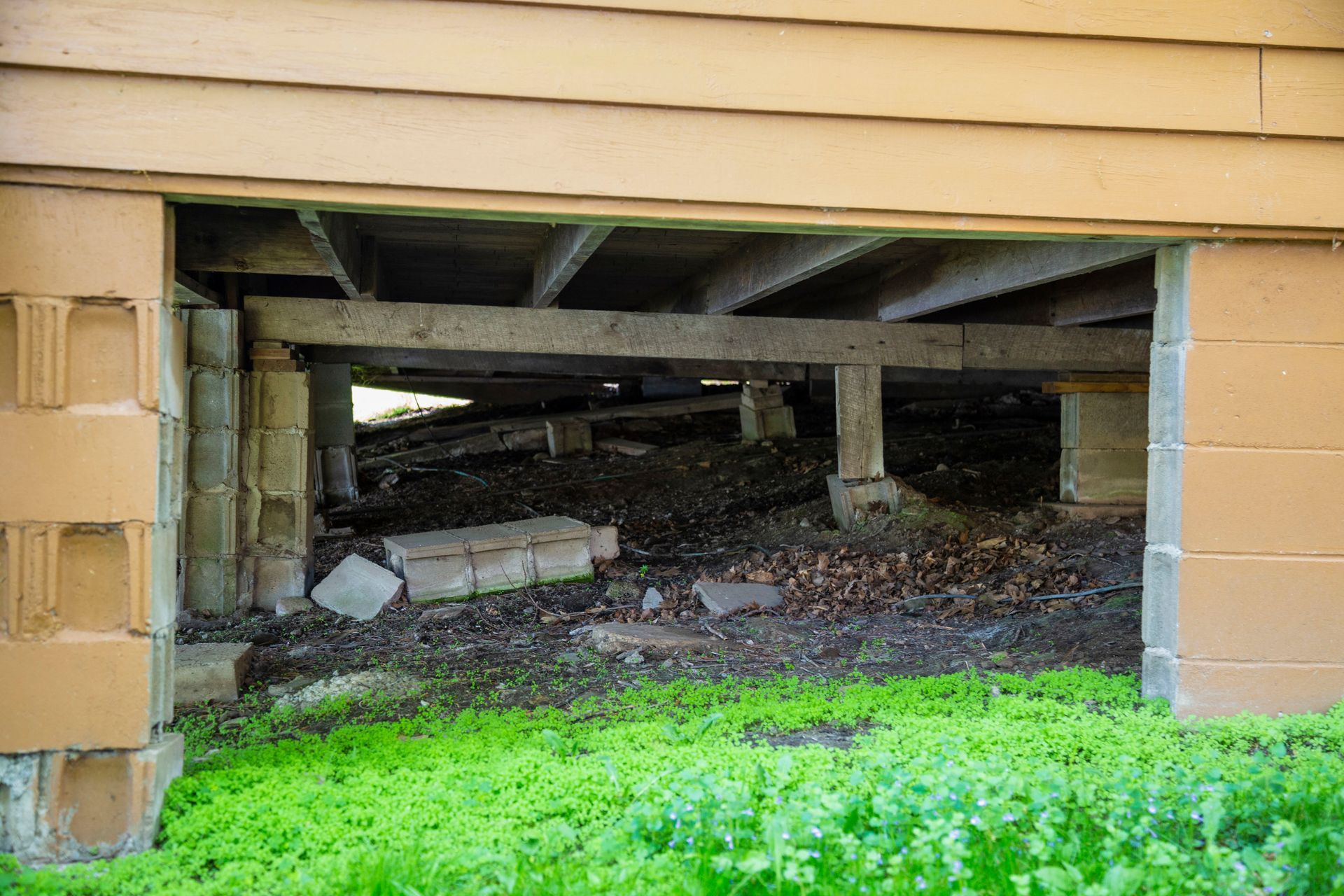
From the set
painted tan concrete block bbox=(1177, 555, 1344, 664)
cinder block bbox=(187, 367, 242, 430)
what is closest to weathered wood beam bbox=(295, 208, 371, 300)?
cinder block bbox=(187, 367, 242, 430)

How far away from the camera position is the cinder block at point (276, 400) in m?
7.30

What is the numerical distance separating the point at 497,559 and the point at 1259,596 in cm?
561

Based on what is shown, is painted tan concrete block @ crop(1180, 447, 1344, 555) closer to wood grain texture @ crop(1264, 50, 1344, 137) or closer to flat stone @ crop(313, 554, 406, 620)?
wood grain texture @ crop(1264, 50, 1344, 137)

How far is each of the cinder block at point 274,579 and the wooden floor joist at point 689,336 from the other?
1.80 metres

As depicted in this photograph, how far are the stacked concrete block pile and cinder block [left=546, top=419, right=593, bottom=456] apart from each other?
4.84 metres

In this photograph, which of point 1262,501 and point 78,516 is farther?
point 1262,501

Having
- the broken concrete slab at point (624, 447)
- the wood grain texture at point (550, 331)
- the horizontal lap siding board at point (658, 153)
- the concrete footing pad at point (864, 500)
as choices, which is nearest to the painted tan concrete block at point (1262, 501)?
the horizontal lap siding board at point (658, 153)

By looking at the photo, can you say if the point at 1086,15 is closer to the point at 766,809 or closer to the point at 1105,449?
the point at 766,809

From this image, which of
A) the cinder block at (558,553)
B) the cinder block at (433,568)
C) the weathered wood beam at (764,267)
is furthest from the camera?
the cinder block at (558,553)

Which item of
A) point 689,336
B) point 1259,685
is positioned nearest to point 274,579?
point 689,336

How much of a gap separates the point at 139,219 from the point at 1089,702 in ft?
14.4

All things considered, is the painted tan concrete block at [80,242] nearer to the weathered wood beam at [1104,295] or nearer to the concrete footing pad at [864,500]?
the weathered wood beam at [1104,295]

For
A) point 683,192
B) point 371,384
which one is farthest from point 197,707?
point 371,384

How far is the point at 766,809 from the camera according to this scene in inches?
126
